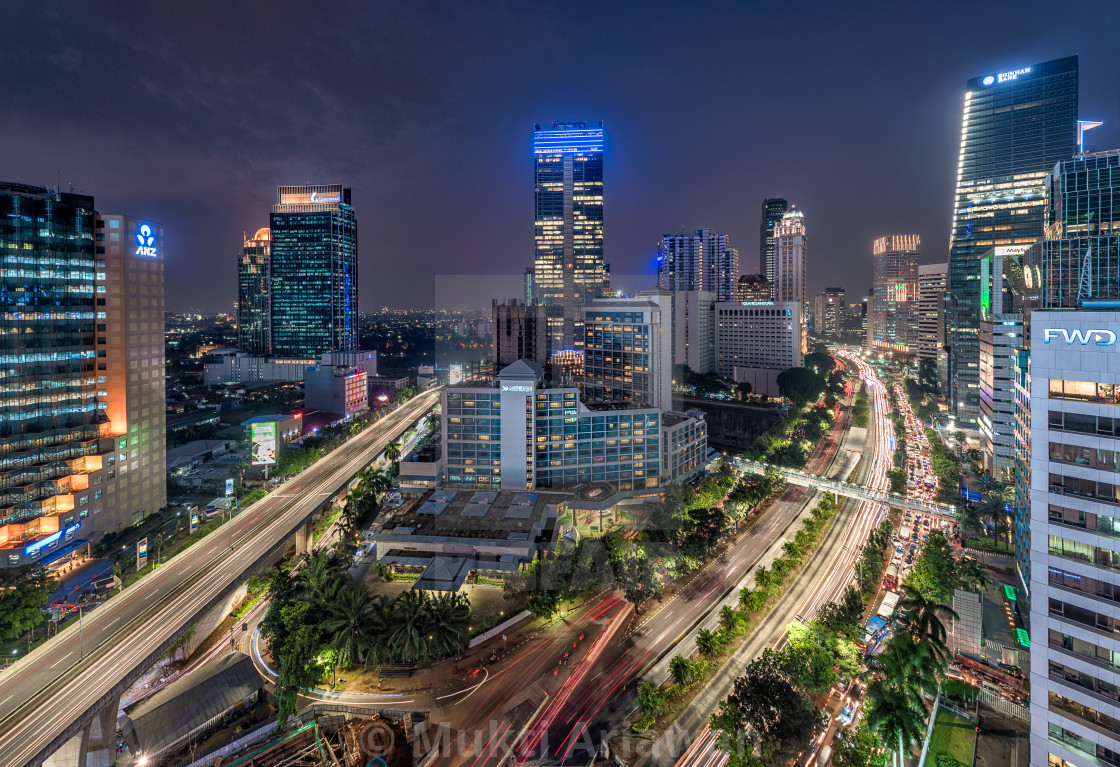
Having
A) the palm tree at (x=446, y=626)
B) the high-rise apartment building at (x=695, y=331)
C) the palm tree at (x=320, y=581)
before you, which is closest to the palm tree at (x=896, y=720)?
the palm tree at (x=446, y=626)

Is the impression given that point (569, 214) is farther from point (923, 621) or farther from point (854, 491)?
point (923, 621)

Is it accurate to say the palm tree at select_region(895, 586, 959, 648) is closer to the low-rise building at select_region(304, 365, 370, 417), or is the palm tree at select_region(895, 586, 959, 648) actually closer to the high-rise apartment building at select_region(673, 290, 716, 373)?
the low-rise building at select_region(304, 365, 370, 417)

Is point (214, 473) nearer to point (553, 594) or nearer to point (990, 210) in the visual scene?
point (553, 594)

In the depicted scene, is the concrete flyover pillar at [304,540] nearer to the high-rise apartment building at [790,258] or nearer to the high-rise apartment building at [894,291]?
the high-rise apartment building at [790,258]

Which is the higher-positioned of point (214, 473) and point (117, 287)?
point (117, 287)

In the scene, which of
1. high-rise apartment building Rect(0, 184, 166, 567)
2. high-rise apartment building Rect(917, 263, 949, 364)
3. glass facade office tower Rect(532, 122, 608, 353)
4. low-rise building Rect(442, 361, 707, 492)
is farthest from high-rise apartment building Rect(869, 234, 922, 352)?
high-rise apartment building Rect(0, 184, 166, 567)

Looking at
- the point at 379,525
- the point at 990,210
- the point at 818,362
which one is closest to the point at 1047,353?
the point at 379,525
